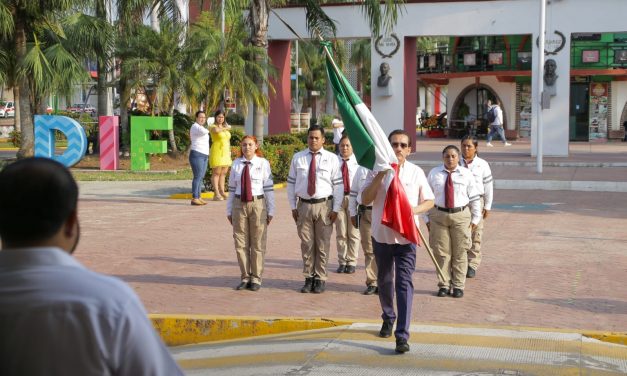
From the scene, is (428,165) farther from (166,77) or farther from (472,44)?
(472,44)

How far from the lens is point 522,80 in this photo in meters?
47.7

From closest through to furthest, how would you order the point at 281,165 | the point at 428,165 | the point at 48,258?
the point at 48,258 → the point at 281,165 → the point at 428,165

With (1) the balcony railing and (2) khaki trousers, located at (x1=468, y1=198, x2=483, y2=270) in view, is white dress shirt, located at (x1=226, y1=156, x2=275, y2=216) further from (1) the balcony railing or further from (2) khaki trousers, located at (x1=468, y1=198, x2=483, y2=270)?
(1) the balcony railing

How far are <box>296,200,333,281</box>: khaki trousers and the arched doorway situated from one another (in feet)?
128

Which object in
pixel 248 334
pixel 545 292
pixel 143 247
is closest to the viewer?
pixel 248 334

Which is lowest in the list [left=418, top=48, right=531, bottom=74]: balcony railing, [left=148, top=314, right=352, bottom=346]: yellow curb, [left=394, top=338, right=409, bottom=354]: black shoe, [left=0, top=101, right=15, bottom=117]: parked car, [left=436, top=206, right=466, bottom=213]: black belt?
[left=148, top=314, right=352, bottom=346]: yellow curb

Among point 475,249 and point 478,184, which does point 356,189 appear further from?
point 475,249

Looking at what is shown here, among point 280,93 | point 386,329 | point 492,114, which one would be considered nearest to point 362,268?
point 386,329

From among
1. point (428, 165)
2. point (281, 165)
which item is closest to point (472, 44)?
point (428, 165)

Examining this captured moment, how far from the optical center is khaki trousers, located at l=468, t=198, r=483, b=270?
11258mm

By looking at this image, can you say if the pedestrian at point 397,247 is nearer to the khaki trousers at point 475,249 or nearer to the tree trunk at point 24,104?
the khaki trousers at point 475,249

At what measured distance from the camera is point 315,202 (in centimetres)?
1050

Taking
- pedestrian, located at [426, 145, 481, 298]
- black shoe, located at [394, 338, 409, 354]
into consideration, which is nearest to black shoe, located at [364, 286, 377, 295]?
pedestrian, located at [426, 145, 481, 298]

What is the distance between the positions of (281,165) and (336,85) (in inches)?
514
